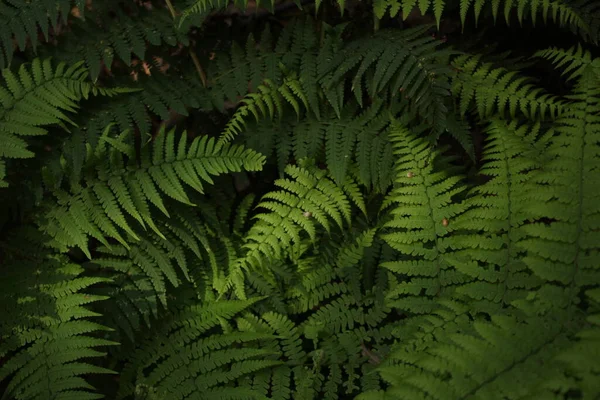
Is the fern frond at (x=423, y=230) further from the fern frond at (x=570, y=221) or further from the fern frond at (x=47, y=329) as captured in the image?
the fern frond at (x=47, y=329)

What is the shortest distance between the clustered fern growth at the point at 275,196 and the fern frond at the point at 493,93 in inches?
0.5

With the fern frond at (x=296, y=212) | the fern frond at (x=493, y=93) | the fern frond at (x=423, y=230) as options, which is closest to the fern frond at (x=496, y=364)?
the fern frond at (x=423, y=230)

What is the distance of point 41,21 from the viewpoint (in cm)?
292

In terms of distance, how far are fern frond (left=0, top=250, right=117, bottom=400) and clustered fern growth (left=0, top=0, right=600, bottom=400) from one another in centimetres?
1

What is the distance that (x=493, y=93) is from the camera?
270cm

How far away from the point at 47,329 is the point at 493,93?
253 cm

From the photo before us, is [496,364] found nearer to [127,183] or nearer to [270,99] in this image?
[270,99]

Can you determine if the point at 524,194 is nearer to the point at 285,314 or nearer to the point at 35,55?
the point at 285,314

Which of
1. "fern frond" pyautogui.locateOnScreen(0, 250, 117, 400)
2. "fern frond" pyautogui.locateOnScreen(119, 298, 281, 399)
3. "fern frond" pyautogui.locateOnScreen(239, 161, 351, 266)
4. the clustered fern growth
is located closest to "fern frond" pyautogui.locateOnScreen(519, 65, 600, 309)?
the clustered fern growth

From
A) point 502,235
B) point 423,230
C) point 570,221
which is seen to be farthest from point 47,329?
point 570,221

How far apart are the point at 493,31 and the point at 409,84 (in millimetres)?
881

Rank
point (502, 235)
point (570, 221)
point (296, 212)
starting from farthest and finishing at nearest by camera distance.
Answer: point (296, 212), point (502, 235), point (570, 221)

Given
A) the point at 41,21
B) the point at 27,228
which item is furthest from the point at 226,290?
the point at 41,21

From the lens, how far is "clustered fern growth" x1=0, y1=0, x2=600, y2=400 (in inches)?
94.7
